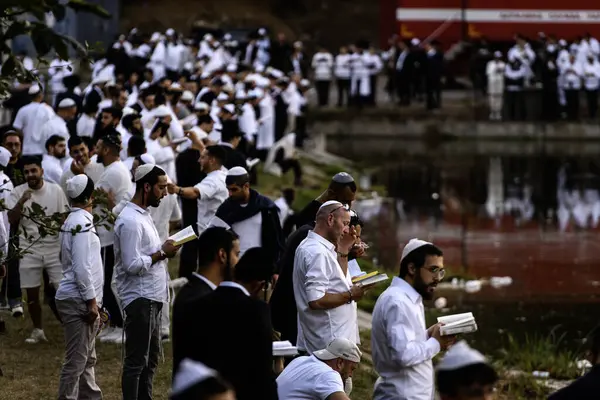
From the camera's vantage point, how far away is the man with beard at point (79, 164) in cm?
1219

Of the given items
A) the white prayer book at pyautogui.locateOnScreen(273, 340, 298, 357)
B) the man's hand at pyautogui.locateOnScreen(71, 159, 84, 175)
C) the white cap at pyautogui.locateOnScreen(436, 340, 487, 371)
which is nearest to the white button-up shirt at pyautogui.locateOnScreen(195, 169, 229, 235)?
the man's hand at pyautogui.locateOnScreen(71, 159, 84, 175)

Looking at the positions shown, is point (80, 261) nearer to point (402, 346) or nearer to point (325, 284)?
point (325, 284)

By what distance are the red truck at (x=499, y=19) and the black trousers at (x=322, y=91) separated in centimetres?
438

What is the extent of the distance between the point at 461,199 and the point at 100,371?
16.3 m

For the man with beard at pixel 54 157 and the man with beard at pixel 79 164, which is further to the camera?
the man with beard at pixel 54 157

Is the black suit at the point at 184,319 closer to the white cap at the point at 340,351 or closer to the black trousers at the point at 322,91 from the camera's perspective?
the white cap at the point at 340,351

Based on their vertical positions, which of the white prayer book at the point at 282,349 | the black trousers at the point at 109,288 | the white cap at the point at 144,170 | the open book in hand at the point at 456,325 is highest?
the white cap at the point at 144,170

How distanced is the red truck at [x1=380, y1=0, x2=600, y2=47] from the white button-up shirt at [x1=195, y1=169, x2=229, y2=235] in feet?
91.5

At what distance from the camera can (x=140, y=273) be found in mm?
9164

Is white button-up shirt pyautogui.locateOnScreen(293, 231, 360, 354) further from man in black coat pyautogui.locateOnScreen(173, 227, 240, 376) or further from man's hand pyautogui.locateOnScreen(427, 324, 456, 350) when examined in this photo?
man in black coat pyautogui.locateOnScreen(173, 227, 240, 376)

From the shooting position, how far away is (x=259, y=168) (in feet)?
85.5

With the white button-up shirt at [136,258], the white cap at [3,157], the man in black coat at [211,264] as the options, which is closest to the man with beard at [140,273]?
the white button-up shirt at [136,258]

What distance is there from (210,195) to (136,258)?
10.5 ft

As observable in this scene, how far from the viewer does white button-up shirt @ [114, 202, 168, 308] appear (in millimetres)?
9109
